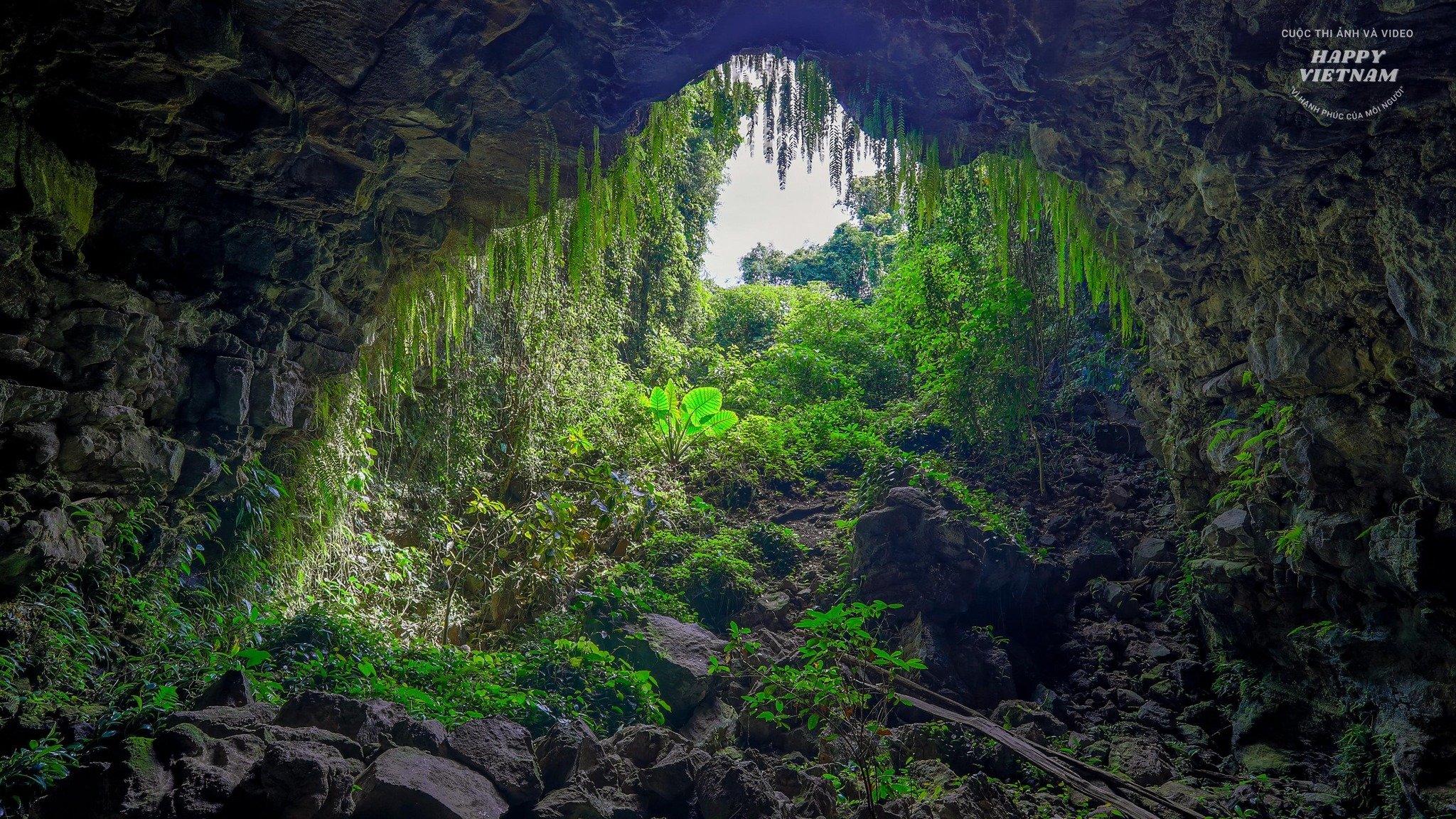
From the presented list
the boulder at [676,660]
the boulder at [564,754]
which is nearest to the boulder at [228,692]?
the boulder at [564,754]

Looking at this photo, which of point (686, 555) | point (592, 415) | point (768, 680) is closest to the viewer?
point (768, 680)

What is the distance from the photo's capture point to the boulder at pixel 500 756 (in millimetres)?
3779

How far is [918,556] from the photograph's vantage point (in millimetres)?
7367

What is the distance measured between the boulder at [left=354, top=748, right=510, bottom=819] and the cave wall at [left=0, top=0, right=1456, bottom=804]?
6.18 feet

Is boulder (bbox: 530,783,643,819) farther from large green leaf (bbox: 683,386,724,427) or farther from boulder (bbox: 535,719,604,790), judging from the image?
large green leaf (bbox: 683,386,724,427)

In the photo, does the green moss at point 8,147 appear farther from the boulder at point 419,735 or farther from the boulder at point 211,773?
the boulder at point 419,735

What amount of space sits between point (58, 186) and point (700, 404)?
7.55 meters

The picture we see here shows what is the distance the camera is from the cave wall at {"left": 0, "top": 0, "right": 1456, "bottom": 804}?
353 centimetres

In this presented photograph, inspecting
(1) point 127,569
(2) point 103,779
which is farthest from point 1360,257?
(1) point 127,569

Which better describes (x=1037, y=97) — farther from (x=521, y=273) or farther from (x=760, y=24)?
(x=521, y=273)

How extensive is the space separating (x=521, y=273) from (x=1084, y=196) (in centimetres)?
430

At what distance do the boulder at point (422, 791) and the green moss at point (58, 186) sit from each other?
2.85 metres

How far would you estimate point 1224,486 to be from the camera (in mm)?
6156

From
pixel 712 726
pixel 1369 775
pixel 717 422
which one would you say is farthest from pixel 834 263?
pixel 1369 775
